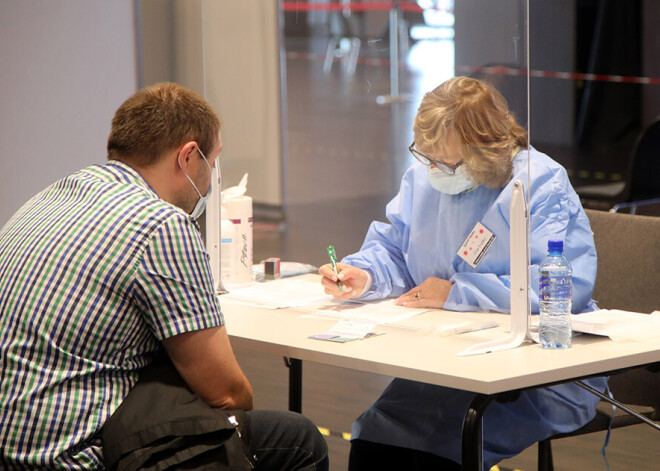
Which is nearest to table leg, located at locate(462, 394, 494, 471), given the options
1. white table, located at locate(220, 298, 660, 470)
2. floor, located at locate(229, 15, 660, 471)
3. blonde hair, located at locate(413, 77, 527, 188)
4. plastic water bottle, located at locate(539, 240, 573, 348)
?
white table, located at locate(220, 298, 660, 470)

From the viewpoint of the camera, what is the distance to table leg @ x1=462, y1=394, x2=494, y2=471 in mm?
1771

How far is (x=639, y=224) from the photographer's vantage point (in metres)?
2.58

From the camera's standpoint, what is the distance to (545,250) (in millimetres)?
2141

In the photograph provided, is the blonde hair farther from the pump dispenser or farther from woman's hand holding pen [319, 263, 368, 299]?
the pump dispenser

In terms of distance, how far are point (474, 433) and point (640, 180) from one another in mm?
3337

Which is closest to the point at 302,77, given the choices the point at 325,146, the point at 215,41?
the point at 325,146

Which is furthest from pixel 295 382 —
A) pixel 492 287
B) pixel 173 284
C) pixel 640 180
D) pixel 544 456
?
pixel 640 180

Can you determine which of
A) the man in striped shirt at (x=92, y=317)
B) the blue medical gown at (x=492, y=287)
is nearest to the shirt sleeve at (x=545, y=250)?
the blue medical gown at (x=492, y=287)

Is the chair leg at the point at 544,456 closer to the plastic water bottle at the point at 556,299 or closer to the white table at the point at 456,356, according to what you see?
the white table at the point at 456,356

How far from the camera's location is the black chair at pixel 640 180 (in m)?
4.78

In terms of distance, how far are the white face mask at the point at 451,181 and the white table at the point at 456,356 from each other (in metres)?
0.29

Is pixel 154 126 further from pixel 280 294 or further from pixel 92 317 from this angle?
pixel 280 294

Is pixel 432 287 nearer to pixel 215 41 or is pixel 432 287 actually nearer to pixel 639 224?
pixel 639 224

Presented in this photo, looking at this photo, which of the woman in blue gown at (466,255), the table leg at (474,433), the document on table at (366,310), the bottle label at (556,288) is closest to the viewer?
the table leg at (474,433)
